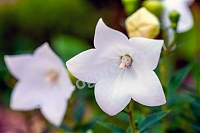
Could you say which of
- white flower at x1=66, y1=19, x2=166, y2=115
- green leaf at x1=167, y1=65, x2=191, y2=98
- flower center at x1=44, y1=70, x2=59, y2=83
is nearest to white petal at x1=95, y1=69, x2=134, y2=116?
white flower at x1=66, y1=19, x2=166, y2=115

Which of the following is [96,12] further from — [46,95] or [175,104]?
[175,104]

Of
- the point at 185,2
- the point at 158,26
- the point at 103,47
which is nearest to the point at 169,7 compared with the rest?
the point at 185,2

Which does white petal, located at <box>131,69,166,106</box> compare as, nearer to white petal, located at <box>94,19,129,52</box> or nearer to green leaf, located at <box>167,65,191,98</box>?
white petal, located at <box>94,19,129,52</box>

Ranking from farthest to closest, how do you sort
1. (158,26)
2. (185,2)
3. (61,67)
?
(185,2)
(61,67)
(158,26)

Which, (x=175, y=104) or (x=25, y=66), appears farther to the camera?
(x=25, y=66)

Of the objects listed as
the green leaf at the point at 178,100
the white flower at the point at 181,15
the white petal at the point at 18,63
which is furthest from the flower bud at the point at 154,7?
the white petal at the point at 18,63

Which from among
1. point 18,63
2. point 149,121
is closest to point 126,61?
point 149,121

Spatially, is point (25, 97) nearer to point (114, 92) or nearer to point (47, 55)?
point (47, 55)
